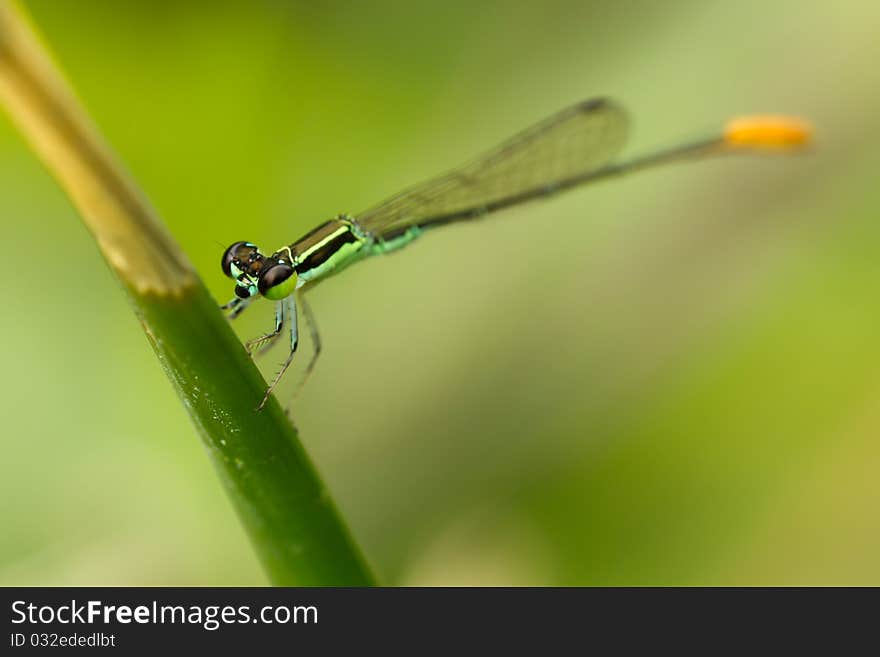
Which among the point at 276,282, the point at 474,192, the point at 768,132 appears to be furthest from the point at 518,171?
the point at 276,282

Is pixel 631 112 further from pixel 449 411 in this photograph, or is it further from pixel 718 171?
pixel 449 411

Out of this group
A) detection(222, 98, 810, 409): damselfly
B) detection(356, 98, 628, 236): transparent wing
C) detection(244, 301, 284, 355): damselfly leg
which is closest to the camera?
detection(244, 301, 284, 355): damselfly leg

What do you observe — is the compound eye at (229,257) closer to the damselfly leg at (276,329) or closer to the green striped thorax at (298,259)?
the green striped thorax at (298,259)

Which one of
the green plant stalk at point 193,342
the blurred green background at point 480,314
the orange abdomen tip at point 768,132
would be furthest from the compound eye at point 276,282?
the orange abdomen tip at point 768,132

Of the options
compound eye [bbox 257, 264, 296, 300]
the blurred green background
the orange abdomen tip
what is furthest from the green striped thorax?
the orange abdomen tip

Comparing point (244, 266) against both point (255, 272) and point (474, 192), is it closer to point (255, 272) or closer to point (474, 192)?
point (255, 272)

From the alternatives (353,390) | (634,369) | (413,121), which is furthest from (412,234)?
(634,369)

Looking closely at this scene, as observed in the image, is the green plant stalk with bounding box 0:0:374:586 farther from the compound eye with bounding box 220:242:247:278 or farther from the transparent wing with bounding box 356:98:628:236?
the transparent wing with bounding box 356:98:628:236
